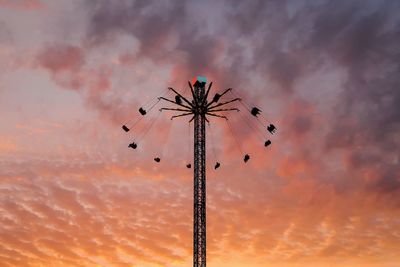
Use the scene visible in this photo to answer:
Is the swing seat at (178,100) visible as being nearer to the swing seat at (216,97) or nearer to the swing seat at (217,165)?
the swing seat at (216,97)

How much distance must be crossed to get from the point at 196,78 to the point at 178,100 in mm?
Answer: 3984

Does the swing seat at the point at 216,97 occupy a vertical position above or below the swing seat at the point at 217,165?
above

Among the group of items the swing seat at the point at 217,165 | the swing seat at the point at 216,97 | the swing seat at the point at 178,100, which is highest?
the swing seat at the point at 178,100

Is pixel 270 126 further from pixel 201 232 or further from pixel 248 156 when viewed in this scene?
pixel 201 232

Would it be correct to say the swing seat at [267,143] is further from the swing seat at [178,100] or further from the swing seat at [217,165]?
the swing seat at [178,100]

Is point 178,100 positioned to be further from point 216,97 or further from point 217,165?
point 217,165

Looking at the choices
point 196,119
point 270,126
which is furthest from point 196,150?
point 270,126

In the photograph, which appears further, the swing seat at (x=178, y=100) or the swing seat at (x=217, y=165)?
the swing seat at (x=217, y=165)

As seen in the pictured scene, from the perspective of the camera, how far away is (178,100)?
84.7 metres

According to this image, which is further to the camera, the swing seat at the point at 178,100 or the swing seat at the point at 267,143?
the swing seat at the point at 267,143

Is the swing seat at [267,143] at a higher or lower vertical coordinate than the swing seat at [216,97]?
lower

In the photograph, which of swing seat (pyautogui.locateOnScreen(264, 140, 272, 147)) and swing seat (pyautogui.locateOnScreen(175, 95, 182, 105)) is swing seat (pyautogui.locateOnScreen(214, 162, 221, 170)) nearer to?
swing seat (pyautogui.locateOnScreen(264, 140, 272, 147))

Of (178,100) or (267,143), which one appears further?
(267,143)

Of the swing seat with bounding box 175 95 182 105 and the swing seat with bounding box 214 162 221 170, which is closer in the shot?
the swing seat with bounding box 175 95 182 105
